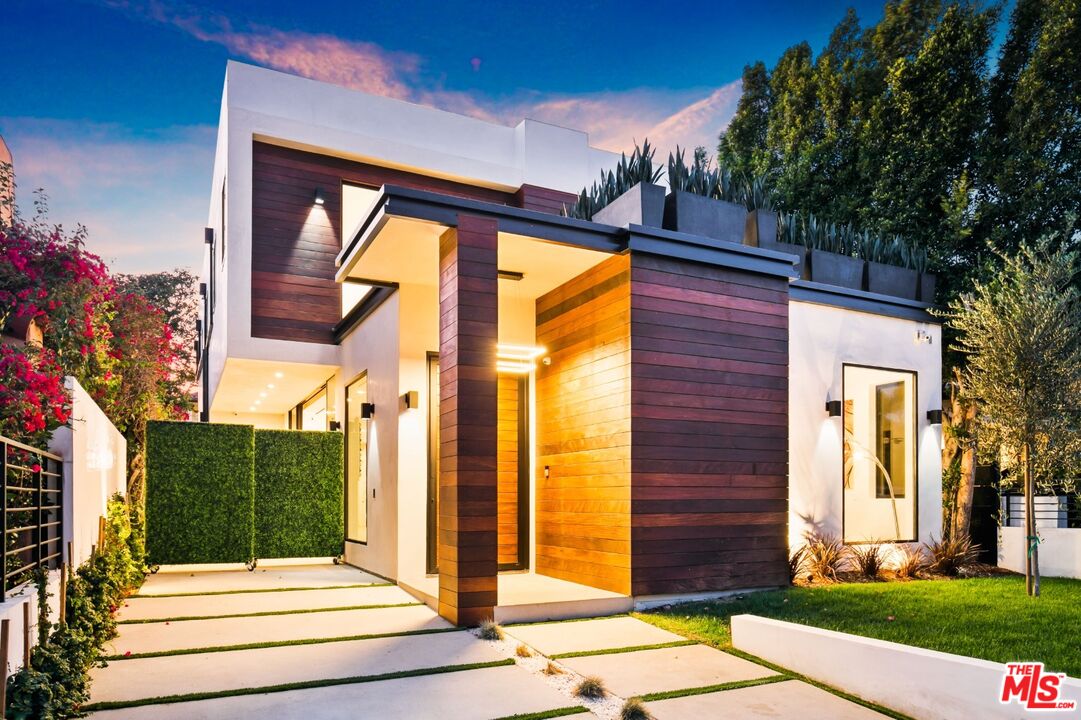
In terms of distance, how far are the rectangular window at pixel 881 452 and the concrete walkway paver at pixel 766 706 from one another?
524 centimetres

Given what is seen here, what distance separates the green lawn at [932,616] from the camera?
5.07 meters

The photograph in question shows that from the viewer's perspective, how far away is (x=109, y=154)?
16.2 m

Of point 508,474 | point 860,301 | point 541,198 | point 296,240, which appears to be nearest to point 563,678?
point 508,474

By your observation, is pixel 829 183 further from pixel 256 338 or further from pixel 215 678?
pixel 215 678

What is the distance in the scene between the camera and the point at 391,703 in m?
4.03

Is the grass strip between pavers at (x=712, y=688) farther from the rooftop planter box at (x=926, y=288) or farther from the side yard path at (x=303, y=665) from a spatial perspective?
the rooftop planter box at (x=926, y=288)

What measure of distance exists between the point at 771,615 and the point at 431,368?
4.30 metres

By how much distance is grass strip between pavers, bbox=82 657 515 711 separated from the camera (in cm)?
391

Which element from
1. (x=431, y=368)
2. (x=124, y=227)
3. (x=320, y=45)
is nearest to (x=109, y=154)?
(x=124, y=227)

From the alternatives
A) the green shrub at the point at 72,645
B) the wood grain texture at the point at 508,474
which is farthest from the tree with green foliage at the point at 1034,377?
the green shrub at the point at 72,645

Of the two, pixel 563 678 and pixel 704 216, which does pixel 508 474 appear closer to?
pixel 704 216

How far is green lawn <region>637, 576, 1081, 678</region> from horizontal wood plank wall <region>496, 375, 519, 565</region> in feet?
8.27

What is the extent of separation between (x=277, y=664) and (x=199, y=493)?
17.9ft

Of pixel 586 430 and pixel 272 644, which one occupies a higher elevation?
pixel 586 430
